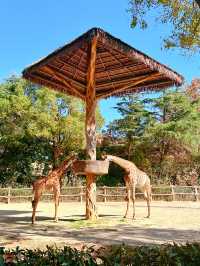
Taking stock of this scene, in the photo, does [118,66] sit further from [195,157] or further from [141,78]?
[195,157]

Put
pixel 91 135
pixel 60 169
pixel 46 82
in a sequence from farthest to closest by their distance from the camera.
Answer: pixel 46 82
pixel 91 135
pixel 60 169

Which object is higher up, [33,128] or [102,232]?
[33,128]

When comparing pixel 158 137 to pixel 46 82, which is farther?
pixel 158 137

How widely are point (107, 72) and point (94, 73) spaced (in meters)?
1.60

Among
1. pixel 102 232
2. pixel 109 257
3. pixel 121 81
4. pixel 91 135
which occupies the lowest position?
pixel 102 232

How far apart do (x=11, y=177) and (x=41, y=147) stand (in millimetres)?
2594

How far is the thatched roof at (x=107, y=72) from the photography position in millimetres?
11180

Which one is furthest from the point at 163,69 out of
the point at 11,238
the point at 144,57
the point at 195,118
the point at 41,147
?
the point at 41,147

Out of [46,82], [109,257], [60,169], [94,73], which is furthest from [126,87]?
[109,257]

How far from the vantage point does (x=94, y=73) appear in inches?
475

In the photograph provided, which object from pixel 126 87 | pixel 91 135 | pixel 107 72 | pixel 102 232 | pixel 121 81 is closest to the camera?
pixel 102 232

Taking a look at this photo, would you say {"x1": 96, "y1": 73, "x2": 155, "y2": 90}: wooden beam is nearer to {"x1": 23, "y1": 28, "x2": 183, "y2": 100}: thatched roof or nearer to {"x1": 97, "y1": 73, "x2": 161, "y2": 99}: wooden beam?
{"x1": 23, "y1": 28, "x2": 183, "y2": 100}: thatched roof

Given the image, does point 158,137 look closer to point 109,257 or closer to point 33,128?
point 33,128

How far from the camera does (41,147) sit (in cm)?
2823
